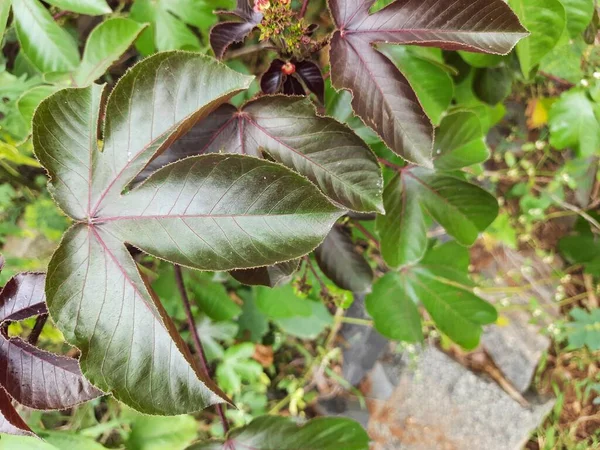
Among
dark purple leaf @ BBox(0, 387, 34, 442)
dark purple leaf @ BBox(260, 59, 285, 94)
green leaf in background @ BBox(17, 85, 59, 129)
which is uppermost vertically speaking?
green leaf in background @ BBox(17, 85, 59, 129)

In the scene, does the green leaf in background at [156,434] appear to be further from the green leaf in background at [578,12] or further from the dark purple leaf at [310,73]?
the green leaf in background at [578,12]

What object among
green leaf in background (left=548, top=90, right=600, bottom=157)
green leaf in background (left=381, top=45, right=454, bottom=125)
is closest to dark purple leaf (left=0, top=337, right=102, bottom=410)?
green leaf in background (left=381, top=45, right=454, bottom=125)

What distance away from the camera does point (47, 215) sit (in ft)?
4.30

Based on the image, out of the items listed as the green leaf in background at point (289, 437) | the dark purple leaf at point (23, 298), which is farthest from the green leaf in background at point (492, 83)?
the dark purple leaf at point (23, 298)

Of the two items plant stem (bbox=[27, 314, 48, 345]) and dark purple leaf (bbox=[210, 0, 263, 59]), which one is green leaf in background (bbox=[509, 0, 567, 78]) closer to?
dark purple leaf (bbox=[210, 0, 263, 59])

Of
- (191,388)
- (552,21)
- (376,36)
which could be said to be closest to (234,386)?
(191,388)

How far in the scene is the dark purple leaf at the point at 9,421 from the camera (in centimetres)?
70

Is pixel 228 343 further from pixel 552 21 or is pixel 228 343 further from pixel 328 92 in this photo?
pixel 552 21

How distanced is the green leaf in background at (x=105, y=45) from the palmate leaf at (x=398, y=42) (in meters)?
0.48

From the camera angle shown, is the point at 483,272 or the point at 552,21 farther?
the point at 483,272

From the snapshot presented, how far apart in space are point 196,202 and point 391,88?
38 cm

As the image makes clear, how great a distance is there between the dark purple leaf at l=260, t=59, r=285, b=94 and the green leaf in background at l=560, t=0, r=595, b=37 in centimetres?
66

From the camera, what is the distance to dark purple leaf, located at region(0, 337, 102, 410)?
72 cm

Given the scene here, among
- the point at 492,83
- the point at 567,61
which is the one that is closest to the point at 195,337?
the point at 492,83
